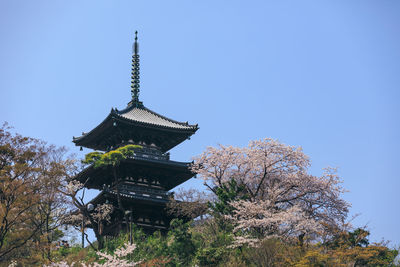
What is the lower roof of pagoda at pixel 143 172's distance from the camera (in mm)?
44219

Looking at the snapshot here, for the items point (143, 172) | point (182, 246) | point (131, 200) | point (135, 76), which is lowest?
point (182, 246)

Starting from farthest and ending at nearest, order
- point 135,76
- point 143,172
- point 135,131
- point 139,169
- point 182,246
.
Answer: point 135,76 → point 135,131 → point 143,172 → point 139,169 → point 182,246

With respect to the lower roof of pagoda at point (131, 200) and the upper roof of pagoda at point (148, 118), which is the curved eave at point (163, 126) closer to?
the upper roof of pagoda at point (148, 118)

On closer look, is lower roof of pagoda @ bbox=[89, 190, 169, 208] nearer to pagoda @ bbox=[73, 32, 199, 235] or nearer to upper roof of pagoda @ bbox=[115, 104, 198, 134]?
pagoda @ bbox=[73, 32, 199, 235]

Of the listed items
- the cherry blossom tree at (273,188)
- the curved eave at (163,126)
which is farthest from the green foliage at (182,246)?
the curved eave at (163,126)

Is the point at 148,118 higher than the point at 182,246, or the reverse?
the point at 148,118

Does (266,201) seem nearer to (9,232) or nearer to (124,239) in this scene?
(124,239)

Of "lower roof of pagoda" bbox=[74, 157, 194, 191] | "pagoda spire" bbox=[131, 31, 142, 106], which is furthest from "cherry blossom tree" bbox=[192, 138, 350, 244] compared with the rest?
"pagoda spire" bbox=[131, 31, 142, 106]

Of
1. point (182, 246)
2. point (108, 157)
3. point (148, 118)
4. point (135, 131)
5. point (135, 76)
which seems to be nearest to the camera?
point (182, 246)

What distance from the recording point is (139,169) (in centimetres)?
4472

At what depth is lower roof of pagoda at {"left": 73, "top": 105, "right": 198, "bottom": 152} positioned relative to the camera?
151 ft

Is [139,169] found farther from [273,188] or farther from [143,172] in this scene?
[273,188]

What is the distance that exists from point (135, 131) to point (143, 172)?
3593mm

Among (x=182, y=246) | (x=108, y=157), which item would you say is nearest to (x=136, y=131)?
(x=108, y=157)
